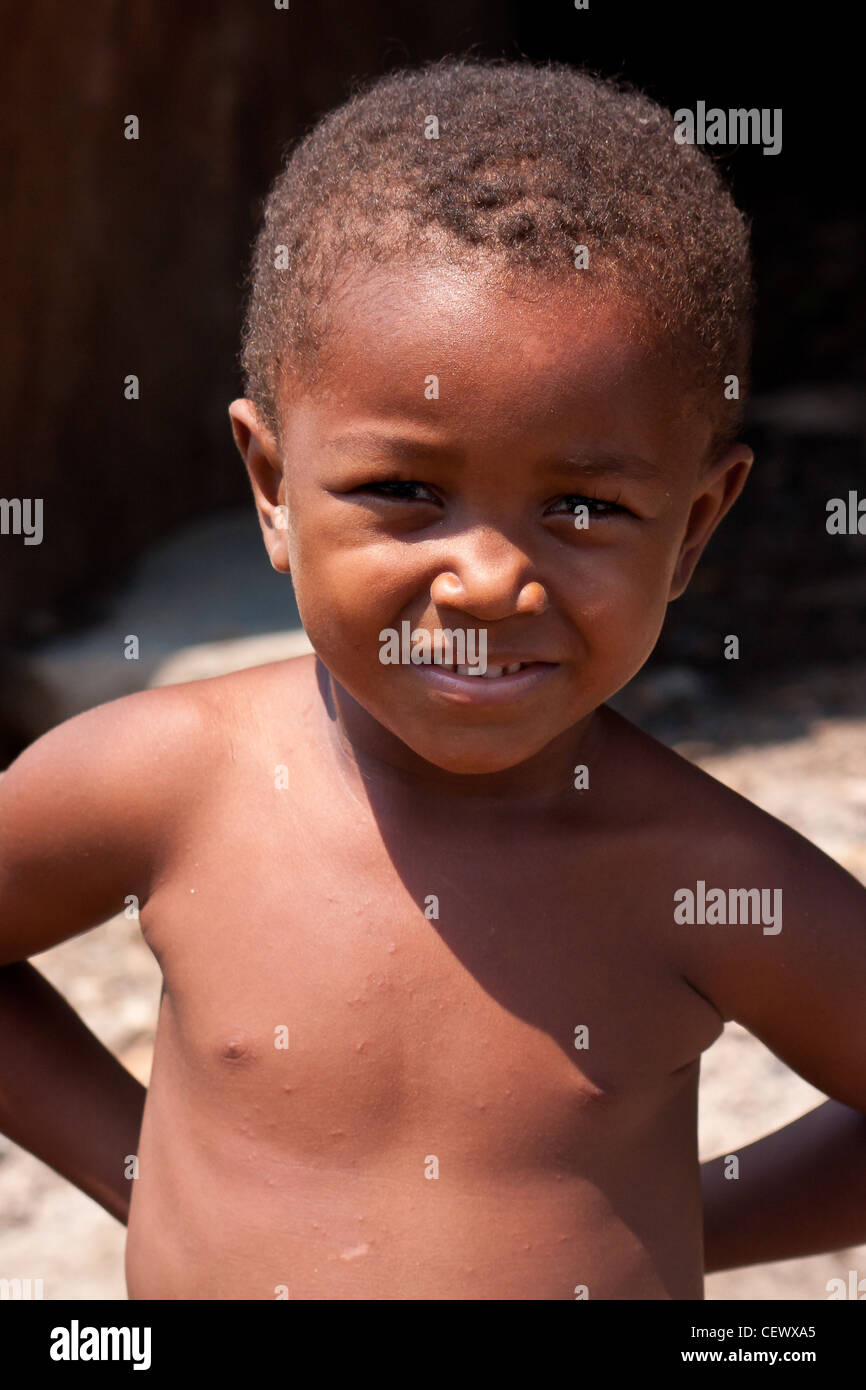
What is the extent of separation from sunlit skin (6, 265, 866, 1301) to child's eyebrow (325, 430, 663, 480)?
0.04 ft

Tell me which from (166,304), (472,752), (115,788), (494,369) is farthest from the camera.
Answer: (166,304)

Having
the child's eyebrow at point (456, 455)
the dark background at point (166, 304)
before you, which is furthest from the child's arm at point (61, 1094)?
the dark background at point (166, 304)

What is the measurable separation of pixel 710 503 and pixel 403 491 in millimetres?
348

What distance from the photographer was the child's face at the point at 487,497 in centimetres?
129

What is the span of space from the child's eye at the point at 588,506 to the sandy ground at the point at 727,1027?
Answer: 1851mm

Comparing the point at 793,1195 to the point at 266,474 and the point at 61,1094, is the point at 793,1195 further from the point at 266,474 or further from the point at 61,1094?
the point at 266,474

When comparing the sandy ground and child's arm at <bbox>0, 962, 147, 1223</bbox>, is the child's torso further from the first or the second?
the sandy ground

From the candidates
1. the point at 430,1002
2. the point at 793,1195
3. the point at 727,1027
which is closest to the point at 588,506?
the point at 430,1002

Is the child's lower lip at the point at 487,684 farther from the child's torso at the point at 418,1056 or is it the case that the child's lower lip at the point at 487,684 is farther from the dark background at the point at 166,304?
the dark background at the point at 166,304

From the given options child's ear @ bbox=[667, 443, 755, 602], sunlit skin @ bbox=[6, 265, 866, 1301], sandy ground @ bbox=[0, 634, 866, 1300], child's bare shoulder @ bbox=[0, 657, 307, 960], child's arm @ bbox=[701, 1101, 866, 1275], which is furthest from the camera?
sandy ground @ bbox=[0, 634, 866, 1300]

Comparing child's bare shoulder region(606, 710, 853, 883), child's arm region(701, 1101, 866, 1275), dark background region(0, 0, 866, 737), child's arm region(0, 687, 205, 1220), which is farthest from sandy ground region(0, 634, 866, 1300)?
child's bare shoulder region(606, 710, 853, 883)

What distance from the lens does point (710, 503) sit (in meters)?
1.53

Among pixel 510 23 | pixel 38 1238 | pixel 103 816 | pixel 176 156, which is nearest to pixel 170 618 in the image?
pixel 176 156

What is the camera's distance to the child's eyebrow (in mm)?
1303
